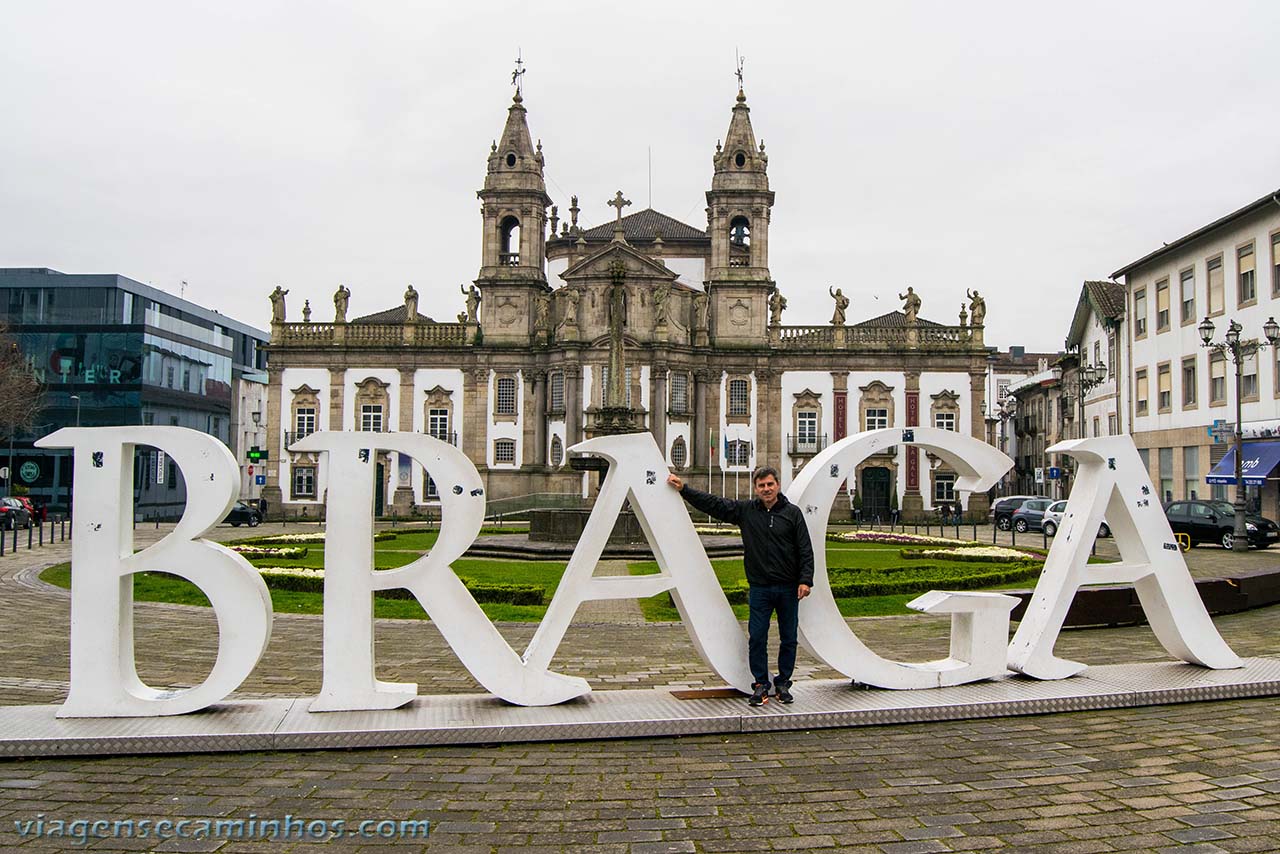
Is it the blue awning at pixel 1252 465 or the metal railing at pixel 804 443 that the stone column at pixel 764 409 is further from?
the blue awning at pixel 1252 465

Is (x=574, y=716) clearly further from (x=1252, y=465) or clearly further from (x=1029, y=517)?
(x=1029, y=517)

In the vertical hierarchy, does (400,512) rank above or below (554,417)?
below

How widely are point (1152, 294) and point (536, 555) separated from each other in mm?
28779

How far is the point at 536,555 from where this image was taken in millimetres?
23469

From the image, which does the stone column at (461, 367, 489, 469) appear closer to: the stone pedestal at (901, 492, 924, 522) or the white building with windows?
the stone pedestal at (901, 492, 924, 522)

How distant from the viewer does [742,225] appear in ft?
187

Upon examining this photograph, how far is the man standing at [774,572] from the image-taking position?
7.40 meters

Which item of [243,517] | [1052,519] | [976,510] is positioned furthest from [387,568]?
[976,510]

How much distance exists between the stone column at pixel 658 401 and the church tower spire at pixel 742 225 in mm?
4408

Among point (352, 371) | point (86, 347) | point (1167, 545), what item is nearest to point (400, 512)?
point (352, 371)

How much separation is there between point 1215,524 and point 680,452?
29.5 m

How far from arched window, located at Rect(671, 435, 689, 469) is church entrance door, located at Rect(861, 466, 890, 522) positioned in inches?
376

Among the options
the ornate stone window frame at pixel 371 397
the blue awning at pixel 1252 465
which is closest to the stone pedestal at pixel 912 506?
the blue awning at pixel 1252 465

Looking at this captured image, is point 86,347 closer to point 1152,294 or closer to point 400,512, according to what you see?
point 400,512
